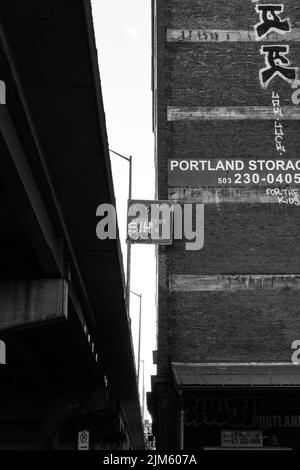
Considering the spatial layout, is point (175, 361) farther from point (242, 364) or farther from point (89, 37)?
point (89, 37)

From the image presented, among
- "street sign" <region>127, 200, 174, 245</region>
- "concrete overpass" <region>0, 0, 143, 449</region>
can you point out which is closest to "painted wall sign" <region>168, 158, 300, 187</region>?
"street sign" <region>127, 200, 174, 245</region>

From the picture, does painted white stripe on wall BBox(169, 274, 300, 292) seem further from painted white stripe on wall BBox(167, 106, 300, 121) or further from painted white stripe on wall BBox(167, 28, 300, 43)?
painted white stripe on wall BBox(167, 28, 300, 43)

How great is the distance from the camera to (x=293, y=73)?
31.9 metres

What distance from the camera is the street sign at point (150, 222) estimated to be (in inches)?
1164

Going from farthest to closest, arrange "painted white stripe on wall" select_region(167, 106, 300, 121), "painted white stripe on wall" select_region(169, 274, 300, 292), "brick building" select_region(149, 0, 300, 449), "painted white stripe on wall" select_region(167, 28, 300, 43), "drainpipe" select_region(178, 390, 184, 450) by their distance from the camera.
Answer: "painted white stripe on wall" select_region(167, 28, 300, 43), "painted white stripe on wall" select_region(167, 106, 300, 121), "painted white stripe on wall" select_region(169, 274, 300, 292), "brick building" select_region(149, 0, 300, 449), "drainpipe" select_region(178, 390, 184, 450)

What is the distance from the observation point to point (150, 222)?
30656 mm

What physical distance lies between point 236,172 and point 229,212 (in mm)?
1820

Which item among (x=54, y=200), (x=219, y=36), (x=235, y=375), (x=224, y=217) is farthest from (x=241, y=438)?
(x=219, y=36)

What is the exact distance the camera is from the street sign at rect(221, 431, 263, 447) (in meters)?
26.6

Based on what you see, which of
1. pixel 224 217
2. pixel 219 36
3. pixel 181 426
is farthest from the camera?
pixel 219 36

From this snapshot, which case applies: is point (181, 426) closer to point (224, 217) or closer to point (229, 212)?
point (224, 217)

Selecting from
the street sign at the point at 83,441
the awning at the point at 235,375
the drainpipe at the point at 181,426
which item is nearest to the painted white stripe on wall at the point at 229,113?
the awning at the point at 235,375

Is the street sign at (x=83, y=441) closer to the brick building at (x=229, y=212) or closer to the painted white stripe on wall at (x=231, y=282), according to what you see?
the brick building at (x=229, y=212)

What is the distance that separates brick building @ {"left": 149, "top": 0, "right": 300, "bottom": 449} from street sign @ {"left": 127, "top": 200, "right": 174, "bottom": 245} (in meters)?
0.55
